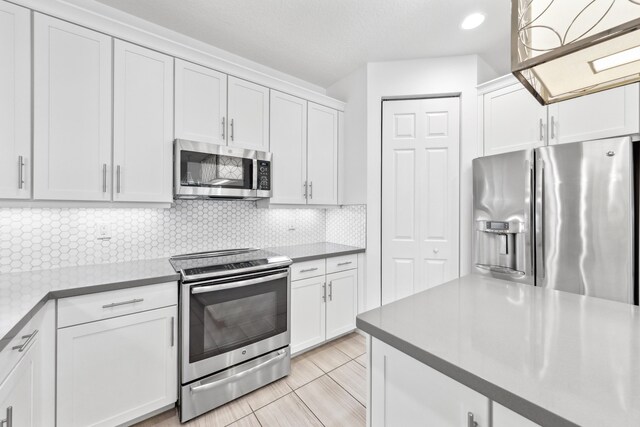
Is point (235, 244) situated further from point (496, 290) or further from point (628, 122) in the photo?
point (628, 122)

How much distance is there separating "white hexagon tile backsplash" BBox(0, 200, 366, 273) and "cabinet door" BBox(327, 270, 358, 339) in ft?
1.34

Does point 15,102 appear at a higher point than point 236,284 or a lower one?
higher

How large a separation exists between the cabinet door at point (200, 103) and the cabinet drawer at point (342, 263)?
144cm

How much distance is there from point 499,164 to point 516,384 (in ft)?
6.47

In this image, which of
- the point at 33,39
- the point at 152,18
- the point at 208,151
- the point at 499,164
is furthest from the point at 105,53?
the point at 499,164

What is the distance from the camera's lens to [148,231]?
2.21 meters

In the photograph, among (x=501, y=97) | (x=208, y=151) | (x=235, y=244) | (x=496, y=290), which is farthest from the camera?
(x=235, y=244)

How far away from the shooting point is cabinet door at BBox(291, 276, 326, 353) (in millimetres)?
2422

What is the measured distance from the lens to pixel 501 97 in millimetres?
2395

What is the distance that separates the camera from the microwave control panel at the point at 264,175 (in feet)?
7.91

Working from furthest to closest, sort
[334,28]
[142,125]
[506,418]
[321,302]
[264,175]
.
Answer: [321,302]
[264,175]
[334,28]
[142,125]
[506,418]

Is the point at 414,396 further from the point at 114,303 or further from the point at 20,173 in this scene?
the point at 20,173

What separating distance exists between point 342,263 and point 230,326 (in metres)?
1.21

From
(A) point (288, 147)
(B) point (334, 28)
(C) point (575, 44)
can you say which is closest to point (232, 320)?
(A) point (288, 147)
